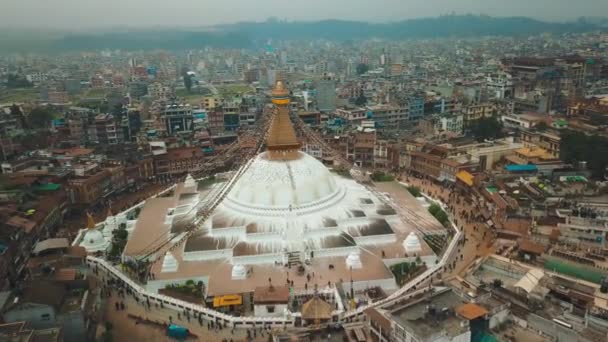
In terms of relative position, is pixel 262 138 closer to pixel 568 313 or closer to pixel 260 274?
pixel 260 274

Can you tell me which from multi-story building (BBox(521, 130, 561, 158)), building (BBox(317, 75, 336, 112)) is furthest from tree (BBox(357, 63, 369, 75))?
multi-story building (BBox(521, 130, 561, 158))

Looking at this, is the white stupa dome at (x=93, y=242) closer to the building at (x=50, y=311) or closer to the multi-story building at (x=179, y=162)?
the building at (x=50, y=311)

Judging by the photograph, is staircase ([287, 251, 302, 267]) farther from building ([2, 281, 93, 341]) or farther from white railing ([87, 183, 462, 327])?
building ([2, 281, 93, 341])

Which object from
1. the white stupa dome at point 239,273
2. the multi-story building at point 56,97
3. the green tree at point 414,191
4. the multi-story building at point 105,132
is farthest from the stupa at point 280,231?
the multi-story building at point 56,97

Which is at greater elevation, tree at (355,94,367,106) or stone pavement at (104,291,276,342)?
tree at (355,94,367,106)

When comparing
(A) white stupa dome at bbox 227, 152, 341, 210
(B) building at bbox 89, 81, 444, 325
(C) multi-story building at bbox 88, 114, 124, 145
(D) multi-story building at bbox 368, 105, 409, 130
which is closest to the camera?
(B) building at bbox 89, 81, 444, 325

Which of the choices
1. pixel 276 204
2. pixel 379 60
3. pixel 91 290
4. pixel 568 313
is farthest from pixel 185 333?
pixel 379 60

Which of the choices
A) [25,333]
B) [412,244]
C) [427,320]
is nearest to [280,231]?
[412,244]
